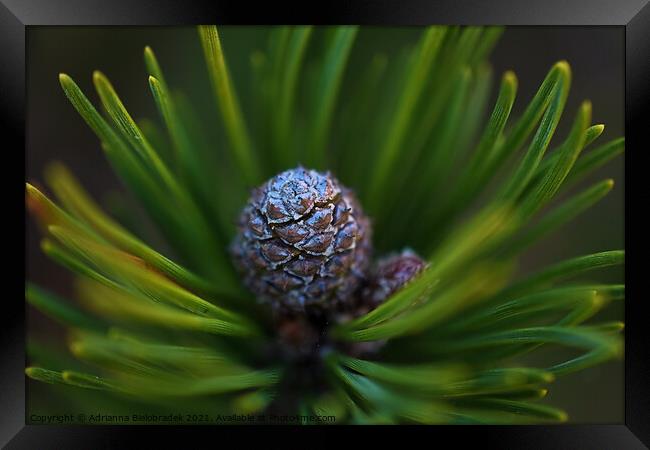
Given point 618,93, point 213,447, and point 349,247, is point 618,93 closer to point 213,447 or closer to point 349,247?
point 349,247

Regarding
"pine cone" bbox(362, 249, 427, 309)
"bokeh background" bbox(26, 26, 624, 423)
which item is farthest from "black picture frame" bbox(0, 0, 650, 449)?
"bokeh background" bbox(26, 26, 624, 423)

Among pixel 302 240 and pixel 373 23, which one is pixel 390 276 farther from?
pixel 373 23

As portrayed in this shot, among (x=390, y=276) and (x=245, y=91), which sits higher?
(x=245, y=91)

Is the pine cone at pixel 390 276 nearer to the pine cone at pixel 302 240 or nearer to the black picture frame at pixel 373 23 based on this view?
the pine cone at pixel 302 240

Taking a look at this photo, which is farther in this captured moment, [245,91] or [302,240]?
[245,91]

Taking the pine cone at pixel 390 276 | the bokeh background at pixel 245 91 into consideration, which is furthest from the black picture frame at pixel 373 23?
the bokeh background at pixel 245 91

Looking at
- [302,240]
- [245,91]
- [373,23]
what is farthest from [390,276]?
[245,91]
